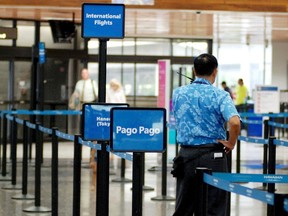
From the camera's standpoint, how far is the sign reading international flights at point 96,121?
8.34 m

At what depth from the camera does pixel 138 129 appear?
24.3ft

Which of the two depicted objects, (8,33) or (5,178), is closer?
(5,178)

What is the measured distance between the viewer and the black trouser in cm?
742

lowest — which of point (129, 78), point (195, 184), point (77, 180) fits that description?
point (77, 180)

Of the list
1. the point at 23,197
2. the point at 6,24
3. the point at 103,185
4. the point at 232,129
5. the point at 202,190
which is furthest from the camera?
the point at 6,24

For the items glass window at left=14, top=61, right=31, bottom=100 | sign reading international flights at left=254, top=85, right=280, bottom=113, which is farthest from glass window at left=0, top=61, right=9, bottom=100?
sign reading international flights at left=254, top=85, right=280, bottom=113

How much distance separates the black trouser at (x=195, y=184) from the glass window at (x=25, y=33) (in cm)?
1728

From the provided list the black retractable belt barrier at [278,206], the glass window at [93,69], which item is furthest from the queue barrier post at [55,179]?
the glass window at [93,69]

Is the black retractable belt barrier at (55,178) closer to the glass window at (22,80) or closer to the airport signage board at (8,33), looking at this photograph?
the airport signage board at (8,33)

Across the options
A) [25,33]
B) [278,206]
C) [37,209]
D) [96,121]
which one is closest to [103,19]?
[96,121]

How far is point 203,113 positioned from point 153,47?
62.9ft

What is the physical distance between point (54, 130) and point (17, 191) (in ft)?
10.0

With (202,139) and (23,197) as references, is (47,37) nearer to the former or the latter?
(23,197)

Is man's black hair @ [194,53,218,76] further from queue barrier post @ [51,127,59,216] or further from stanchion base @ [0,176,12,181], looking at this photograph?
stanchion base @ [0,176,12,181]
